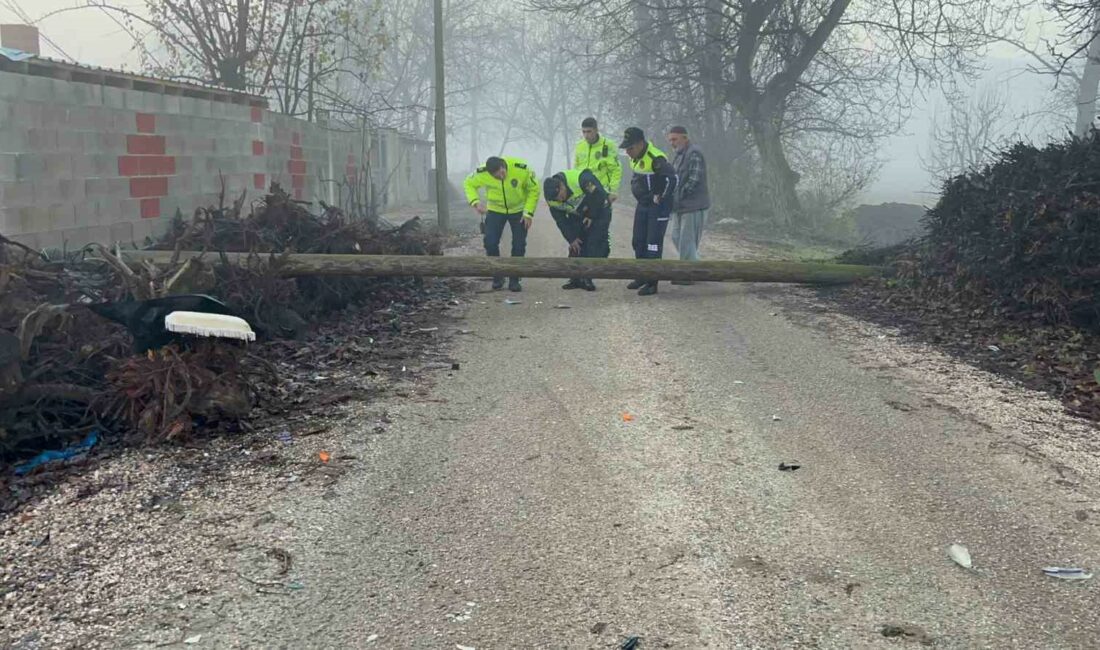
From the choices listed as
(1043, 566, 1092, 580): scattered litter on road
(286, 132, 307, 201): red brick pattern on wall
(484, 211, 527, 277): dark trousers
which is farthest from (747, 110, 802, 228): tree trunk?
(1043, 566, 1092, 580): scattered litter on road

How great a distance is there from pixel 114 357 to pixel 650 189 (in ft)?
21.0

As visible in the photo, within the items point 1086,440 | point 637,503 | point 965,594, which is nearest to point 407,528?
point 637,503

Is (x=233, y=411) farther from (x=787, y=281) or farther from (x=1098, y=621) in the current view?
(x=787, y=281)

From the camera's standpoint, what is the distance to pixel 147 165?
10.3 meters

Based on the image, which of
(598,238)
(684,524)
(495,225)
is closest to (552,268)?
(495,225)

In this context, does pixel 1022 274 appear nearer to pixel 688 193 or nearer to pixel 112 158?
pixel 688 193

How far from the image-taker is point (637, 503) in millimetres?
4555

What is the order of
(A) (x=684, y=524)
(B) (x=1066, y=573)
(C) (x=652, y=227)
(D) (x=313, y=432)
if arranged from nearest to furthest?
(B) (x=1066, y=573), (A) (x=684, y=524), (D) (x=313, y=432), (C) (x=652, y=227)

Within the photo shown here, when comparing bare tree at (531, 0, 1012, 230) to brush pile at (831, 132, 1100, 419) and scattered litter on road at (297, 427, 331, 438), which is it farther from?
scattered litter on road at (297, 427, 331, 438)

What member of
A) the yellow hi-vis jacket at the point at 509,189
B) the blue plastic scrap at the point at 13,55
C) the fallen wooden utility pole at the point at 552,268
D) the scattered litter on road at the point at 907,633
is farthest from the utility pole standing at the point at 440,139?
the scattered litter on road at the point at 907,633

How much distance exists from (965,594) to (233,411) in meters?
4.01

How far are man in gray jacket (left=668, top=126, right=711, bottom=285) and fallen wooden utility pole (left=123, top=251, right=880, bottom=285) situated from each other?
899 mm

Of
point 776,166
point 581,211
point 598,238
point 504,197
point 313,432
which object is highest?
point 776,166

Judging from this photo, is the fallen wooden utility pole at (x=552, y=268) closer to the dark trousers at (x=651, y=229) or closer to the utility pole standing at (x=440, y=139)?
the dark trousers at (x=651, y=229)
